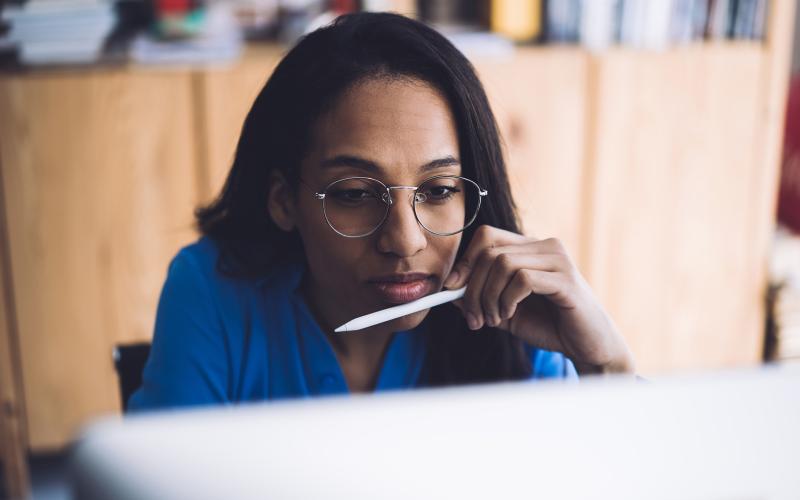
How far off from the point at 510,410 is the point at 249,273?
2.25 ft

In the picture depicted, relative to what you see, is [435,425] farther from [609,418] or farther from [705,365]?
[705,365]

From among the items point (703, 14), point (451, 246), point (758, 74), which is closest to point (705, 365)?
point (758, 74)

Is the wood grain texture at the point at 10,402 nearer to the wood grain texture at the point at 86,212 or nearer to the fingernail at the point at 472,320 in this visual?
the wood grain texture at the point at 86,212

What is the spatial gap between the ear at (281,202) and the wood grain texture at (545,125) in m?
1.26

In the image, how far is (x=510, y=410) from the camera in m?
0.42

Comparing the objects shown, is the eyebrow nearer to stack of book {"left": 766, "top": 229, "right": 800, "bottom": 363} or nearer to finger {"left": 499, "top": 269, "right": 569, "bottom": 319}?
finger {"left": 499, "top": 269, "right": 569, "bottom": 319}

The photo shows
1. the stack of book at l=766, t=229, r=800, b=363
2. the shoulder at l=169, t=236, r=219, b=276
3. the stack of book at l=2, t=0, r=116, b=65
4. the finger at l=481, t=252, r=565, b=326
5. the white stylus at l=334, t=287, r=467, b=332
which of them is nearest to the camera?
the white stylus at l=334, t=287, r=467, b=332

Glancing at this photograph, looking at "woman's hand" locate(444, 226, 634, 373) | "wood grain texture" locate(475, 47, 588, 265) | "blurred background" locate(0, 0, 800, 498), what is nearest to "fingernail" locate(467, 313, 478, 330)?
"woman's hand" locate(444, 226, 634, 373)

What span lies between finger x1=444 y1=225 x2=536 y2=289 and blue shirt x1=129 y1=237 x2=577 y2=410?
16 centimetres

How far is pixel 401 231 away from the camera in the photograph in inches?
34.5

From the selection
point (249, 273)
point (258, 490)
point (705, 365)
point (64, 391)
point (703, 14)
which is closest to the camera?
point (258, 490)

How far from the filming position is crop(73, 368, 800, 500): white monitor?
15.7 inches

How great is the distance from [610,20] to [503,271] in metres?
1.65

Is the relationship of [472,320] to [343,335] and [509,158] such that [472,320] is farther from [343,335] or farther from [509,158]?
[509,158]
